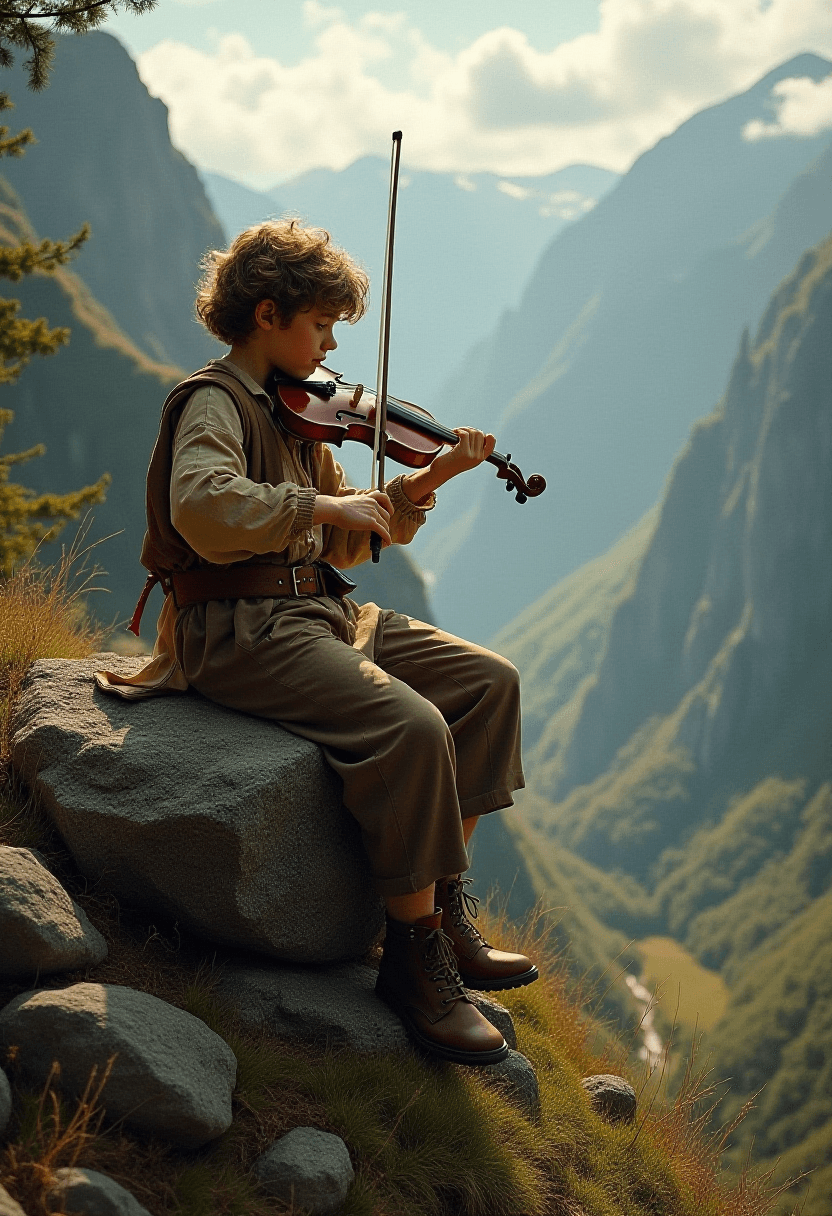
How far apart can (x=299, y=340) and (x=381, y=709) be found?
1.57 meters

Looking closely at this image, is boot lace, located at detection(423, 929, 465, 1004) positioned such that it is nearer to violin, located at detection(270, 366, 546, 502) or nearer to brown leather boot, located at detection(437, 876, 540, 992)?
brown leather boot, located at detection(437, 876, 540, 992)

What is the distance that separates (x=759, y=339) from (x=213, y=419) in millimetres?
184473

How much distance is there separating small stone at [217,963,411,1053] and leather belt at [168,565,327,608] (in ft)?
4.76

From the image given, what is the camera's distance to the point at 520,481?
5.12 m

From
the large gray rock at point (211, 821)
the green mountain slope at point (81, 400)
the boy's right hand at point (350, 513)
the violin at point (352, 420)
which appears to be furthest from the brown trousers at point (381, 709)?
the green mountain slope at point (81, 400)

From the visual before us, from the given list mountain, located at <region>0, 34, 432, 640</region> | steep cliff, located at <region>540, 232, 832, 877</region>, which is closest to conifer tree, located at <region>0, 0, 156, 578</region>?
mountain, located at <region>0, 34, 432, 640</region>

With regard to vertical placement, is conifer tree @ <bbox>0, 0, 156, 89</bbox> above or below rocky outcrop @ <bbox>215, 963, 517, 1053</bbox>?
above

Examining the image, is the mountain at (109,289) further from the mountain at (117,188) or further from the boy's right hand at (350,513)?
the boy's right hand at (350,513)

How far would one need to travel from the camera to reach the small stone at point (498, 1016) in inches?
206

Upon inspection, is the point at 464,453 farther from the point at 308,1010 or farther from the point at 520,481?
the point at 308,1010

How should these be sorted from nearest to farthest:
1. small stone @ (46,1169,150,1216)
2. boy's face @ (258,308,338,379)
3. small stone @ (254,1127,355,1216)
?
small stone @ (46,1169,150,1216)
small stone @ (254,1127,355,1216)
boy's face @ (258,308,338,379)

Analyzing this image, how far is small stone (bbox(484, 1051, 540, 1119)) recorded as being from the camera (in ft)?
15.0

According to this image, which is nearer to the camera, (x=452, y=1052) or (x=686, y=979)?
(x=452, y=1052)

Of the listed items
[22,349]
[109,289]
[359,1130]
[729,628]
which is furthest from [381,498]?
[729,628]
